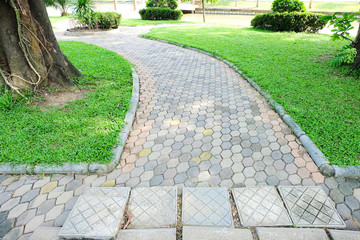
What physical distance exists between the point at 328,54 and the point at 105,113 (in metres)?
7.51

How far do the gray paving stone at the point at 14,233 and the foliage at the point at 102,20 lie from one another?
530 inches

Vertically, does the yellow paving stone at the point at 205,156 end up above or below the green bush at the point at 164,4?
below

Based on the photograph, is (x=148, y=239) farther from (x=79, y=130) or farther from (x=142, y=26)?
(x=142, y=26)

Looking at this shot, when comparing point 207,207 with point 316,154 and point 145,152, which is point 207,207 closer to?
point 145,152

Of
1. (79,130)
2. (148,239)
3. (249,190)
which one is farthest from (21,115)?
(249,190)

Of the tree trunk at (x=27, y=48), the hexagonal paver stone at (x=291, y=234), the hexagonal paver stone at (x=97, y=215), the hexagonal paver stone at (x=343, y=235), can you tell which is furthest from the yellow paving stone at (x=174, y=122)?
the tree trunk at (x=27, y=48)

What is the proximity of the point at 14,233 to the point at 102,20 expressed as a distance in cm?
1378

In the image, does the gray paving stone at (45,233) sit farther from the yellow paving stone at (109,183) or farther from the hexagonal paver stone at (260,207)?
the hexagonal paver stone at (260,207)

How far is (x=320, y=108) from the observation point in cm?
443

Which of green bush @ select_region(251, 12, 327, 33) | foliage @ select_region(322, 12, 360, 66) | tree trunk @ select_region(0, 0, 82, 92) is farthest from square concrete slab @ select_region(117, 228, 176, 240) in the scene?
green bush @ select_region(251, 12, 327, 33)

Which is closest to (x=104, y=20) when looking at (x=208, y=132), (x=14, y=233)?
(x=208, y=132)

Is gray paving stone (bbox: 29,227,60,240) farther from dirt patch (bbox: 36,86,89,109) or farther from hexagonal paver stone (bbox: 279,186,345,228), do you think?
dirt patch (bbox: 36,86,89,109)

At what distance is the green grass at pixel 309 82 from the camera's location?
3645mm

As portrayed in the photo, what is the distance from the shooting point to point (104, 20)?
13.8m
